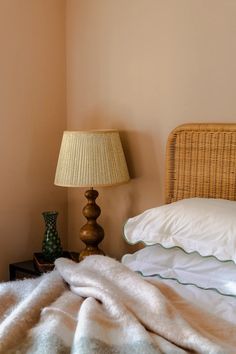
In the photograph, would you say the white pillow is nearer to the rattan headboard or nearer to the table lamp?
the rattan headboard

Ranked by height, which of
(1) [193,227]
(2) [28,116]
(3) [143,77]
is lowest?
(1) [193,227]

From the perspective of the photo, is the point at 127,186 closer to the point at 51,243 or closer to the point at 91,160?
the point at 91,160

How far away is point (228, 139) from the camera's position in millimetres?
2008

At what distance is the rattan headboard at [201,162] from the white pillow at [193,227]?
8.3 inches

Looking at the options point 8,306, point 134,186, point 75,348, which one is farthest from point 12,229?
point 75,348

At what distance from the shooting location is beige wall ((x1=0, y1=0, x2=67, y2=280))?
257cm

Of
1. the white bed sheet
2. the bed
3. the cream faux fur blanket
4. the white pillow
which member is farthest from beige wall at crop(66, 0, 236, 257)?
the cream faux fur blanket

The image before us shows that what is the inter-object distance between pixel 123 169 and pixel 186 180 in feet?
1.07

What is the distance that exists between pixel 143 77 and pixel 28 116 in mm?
705

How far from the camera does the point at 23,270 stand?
2.49m

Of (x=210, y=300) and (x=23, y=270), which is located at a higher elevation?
(x=210, y=300)

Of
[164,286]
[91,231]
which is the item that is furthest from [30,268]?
[164,286]

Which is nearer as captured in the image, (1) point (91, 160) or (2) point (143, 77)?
(1) point (91, 160)

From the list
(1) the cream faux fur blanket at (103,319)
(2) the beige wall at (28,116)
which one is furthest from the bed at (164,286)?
(2) the beige wall at (28,116)
